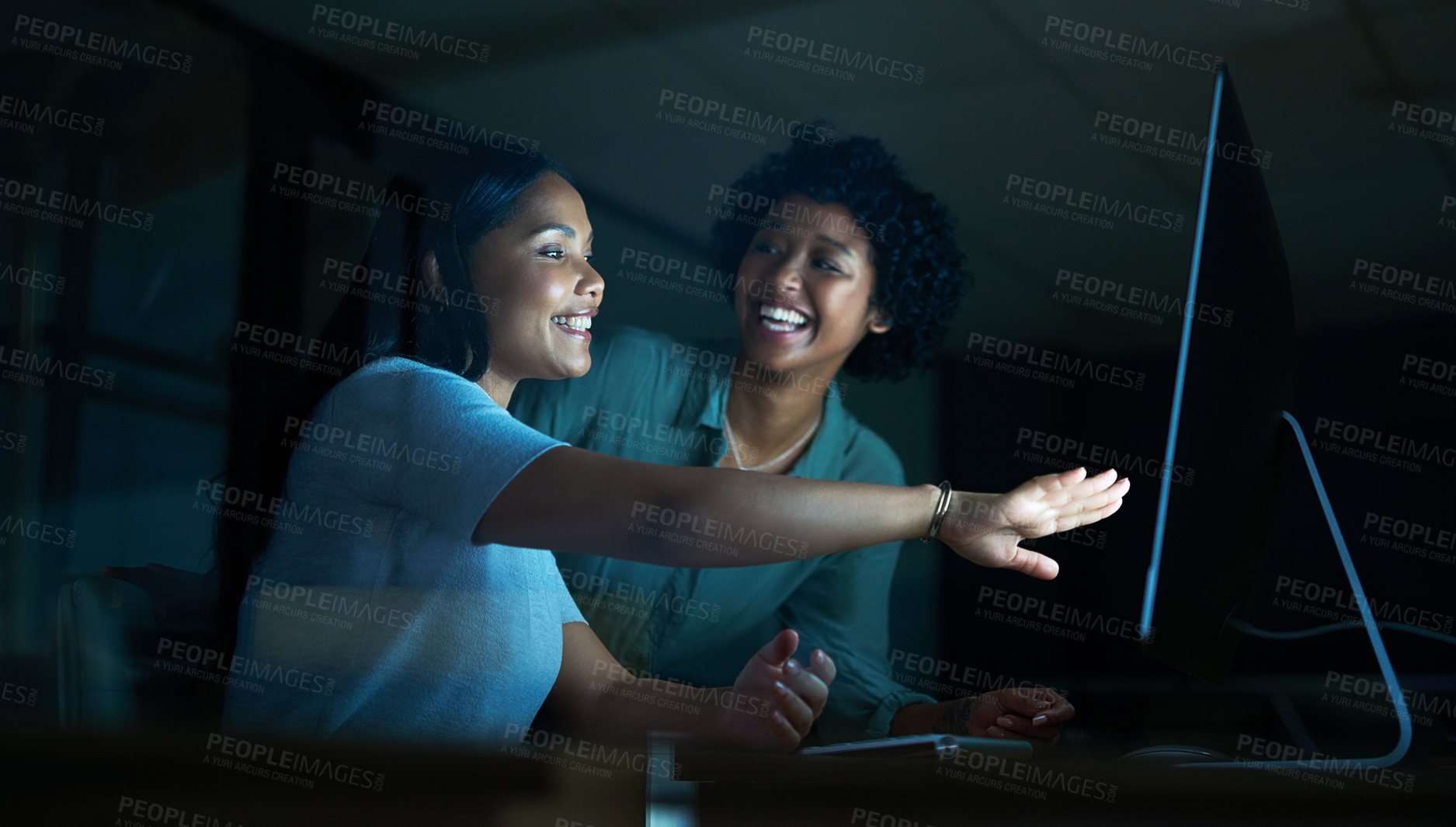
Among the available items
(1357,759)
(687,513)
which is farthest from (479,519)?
(1357,759)

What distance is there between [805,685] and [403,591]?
69 centimetres

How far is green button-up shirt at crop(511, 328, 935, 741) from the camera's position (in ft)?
5.37

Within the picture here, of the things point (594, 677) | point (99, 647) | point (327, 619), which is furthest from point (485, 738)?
point (99, 647)

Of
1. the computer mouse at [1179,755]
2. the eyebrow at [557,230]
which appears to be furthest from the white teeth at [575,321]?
the computer mouse at [1179,755]

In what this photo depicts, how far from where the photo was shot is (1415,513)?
2.11 m

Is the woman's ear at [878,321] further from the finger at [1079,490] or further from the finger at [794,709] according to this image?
the finger at [794,709]

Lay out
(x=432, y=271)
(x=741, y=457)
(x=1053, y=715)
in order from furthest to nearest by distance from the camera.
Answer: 1. (x=741, y=457)
2. (x=432, y=271)
3. (x=1053, y=715)

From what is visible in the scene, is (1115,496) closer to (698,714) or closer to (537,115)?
(698,714)

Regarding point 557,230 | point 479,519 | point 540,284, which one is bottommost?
point 479,519

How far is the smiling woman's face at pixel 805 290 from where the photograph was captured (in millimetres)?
1806

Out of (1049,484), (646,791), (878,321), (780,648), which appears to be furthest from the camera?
(878,321)

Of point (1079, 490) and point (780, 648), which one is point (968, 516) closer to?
point (1079, 490)

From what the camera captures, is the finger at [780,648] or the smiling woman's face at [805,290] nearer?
the finger at [780,648]

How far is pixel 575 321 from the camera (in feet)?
5.53
